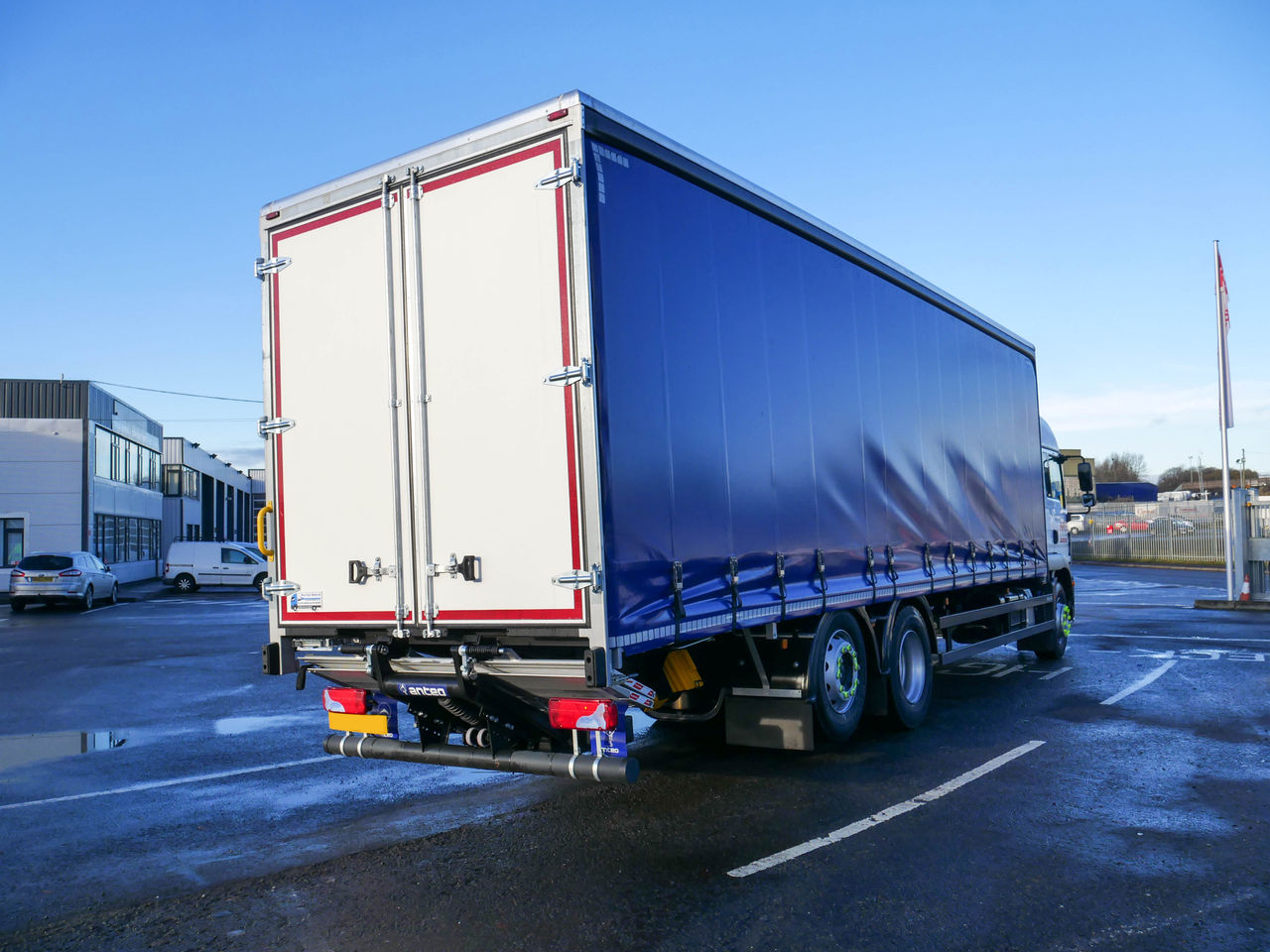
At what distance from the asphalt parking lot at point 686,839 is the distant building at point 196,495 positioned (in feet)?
144

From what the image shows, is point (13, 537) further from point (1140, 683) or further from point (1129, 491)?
point (1129, 491)

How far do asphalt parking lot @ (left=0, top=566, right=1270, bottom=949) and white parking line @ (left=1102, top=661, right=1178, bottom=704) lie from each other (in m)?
0.07

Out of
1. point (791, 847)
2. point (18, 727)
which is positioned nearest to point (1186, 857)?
point (791, 847)

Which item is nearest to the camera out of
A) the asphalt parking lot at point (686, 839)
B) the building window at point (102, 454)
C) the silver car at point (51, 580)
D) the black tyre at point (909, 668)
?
the asphalt parking lot at point (686, 839)

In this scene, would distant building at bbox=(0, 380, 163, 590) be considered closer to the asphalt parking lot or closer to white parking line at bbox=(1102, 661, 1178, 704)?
the asphalt parking lot

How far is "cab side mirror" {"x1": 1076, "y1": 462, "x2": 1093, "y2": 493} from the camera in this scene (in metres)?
13.3

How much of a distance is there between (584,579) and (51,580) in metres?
25.5

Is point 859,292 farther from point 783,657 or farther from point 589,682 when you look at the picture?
point 589,682

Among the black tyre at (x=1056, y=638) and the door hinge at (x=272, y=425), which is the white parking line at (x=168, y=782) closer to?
the door hinge at (x=272, y=425)

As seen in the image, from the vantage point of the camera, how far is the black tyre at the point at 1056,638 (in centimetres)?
1259

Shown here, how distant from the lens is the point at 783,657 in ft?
22.4

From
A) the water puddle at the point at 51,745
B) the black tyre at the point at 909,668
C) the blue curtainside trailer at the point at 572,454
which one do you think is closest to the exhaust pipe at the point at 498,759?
the blue curtainside trailer at the point at 572,454

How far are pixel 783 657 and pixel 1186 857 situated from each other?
8.39 feet

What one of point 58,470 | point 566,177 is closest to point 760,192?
point 566,177
